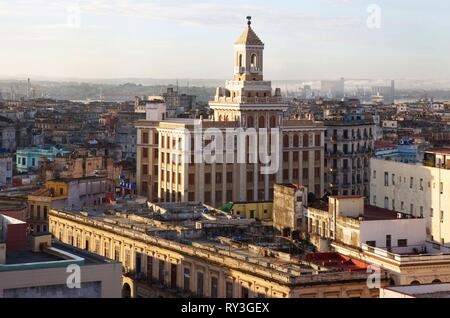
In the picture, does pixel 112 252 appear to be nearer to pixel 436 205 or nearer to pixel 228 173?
pixel 436 205

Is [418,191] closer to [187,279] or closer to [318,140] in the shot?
[187,279]

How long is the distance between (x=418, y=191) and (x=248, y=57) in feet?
73.9

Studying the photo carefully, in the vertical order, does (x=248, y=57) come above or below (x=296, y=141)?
above

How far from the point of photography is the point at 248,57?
247 ft

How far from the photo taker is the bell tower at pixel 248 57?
75.2 metres

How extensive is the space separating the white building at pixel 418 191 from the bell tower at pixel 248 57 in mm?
16475

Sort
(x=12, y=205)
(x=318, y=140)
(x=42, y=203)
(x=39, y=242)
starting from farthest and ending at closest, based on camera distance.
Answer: (x=318, y=140) < (x=42, y=203) < (x=12, y=205) < (x=39, y=242)

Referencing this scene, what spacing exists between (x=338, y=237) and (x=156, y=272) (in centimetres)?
827

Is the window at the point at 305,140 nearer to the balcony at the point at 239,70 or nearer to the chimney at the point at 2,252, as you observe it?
the balcony at the point at 239,70

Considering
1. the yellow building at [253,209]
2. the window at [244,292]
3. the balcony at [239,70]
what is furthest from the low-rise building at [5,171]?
the window at [244,292]

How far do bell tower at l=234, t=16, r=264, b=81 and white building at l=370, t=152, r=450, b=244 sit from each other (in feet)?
54.1

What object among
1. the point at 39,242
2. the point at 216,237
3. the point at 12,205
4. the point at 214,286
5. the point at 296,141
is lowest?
the point at 214,286

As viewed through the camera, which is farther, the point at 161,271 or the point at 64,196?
the point at 64,196

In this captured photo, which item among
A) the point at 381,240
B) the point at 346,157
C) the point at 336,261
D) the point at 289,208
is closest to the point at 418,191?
the point at 289,208
